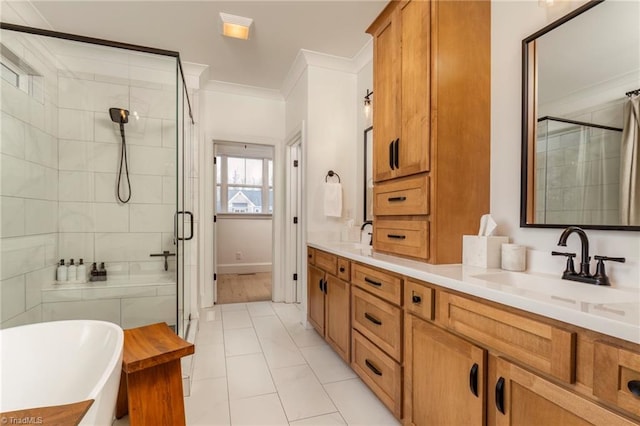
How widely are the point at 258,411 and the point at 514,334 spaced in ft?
4.66

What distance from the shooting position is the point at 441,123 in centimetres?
162

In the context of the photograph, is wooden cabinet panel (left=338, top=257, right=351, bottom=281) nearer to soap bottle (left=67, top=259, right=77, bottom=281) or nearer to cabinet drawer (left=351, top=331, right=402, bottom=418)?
cabinet drawer (left=351, top=331, right=402, bottom=418)

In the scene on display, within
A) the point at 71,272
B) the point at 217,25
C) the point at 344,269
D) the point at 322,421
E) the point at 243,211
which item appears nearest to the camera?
the point at 322,421

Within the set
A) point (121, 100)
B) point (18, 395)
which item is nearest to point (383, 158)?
→ point (18, 395)

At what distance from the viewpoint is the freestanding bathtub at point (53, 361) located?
3.33 feet

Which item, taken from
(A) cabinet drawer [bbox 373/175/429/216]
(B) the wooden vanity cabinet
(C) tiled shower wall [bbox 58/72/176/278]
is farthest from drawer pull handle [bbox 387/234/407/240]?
(C) tiled shower wall [bbox 58/72/176/278]

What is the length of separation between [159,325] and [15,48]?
2.15 metres

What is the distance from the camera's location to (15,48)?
6.89ft

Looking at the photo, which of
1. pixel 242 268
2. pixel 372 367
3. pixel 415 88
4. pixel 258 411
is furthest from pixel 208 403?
pixel 242 268

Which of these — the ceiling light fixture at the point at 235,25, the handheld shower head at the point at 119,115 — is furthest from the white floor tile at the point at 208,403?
the ceiling light fixture at the point at 235,25

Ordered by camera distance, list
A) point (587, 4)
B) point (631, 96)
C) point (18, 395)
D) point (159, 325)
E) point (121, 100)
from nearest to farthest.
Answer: point (18, 395) < point (631, 96) < point (587, 4) < point (159, 325) < point (121, 100)

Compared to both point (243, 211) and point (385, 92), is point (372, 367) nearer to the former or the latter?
point (385, 92)

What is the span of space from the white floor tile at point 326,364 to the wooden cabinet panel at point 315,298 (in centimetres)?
15

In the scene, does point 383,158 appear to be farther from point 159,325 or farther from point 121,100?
point 121,100
